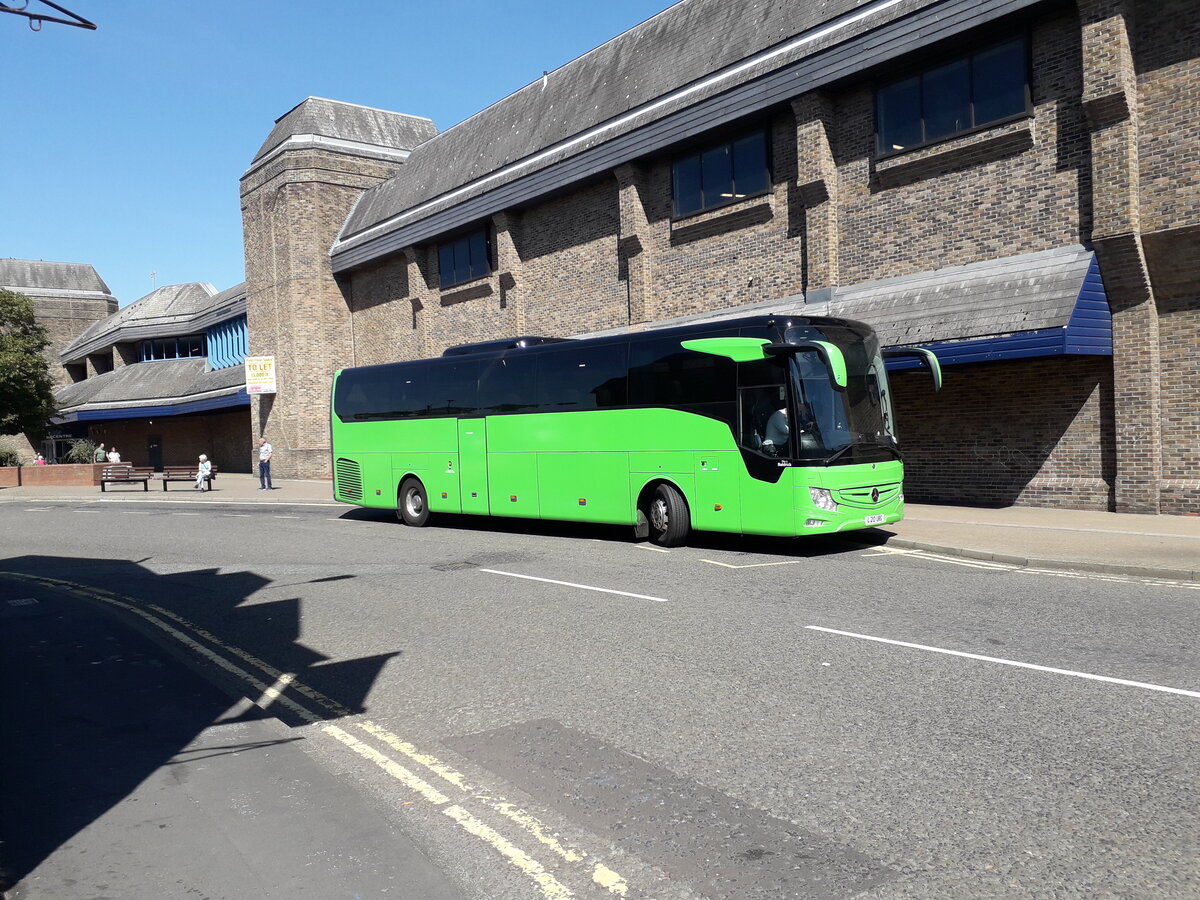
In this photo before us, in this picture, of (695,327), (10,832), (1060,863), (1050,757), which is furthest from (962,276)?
(10,832)

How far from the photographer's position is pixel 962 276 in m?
16.8

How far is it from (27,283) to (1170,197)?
2764 inches

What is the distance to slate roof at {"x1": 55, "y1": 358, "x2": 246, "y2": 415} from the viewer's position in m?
43.6

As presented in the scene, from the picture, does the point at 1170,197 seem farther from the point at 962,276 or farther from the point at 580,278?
the point at 580,278

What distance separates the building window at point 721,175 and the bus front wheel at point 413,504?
888cm

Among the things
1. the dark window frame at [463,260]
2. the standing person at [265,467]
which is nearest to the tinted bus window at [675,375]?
the dark window frame at [463,260]

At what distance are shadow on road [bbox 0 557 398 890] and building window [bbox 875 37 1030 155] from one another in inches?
541

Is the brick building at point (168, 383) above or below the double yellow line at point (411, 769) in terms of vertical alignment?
above

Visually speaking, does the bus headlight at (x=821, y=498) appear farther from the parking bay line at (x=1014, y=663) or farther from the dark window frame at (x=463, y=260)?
the dark window frame at (x=463, y=260)

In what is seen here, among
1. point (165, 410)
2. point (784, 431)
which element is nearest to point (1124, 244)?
point (784, 431)

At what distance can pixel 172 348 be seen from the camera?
172ft

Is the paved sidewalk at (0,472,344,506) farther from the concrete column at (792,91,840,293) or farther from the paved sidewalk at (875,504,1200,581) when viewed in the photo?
the paved sidewalk at (875,504,1200,581)

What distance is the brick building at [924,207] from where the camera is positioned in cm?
1456

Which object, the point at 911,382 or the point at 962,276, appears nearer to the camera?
the point at 962,276
